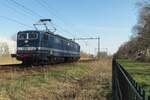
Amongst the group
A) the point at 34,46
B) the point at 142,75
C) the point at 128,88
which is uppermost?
the point at 34,46

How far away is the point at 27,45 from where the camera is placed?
28.2 metres

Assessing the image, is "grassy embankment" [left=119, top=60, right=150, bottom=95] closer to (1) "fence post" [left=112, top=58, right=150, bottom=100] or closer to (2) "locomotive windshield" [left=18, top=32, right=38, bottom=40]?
(1) "fence post" [left=112, top=58, right=150, bottom=100]

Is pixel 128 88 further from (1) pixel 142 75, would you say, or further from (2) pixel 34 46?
(1) pixel 142 75

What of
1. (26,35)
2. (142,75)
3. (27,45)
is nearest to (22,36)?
(26,35)

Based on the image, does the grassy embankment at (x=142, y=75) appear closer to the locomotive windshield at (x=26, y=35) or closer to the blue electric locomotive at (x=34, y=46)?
the blue electric locomotive at (x=34, y=46)

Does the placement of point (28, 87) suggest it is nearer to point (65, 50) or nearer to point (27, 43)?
point (27, 43)

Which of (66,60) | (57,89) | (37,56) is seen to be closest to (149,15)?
(66,60)

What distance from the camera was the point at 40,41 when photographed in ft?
92.2

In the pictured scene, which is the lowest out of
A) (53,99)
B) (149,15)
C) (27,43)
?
(53,99)

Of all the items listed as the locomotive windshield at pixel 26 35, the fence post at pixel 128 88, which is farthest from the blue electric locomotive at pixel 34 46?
the fence post at pixel 128 88

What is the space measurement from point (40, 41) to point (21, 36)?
1.89 m

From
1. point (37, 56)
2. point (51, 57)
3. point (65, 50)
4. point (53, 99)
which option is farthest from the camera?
point (65, 50)

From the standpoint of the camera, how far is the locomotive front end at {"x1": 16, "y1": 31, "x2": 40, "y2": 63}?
27.2 m

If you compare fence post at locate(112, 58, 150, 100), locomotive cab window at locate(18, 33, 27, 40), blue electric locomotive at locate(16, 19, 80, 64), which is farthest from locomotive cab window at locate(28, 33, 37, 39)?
fence post at locate(112, 58, 150, 100)
